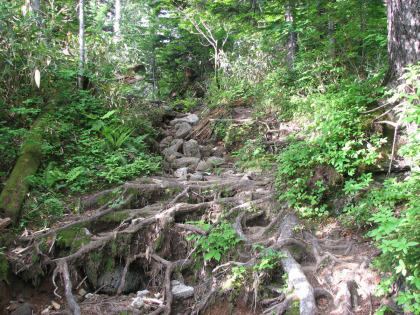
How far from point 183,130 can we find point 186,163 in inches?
99.3

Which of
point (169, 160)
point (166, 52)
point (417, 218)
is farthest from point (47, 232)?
point (166, 52)

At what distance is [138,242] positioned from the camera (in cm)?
480

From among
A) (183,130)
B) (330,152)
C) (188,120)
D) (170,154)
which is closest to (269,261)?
(330,152)

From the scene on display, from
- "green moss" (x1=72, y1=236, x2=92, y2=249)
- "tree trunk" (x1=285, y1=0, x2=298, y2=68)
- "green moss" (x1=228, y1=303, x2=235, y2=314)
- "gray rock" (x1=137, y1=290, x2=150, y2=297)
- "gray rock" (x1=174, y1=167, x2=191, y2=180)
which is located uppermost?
"tree trunk" (x1=285, y1=0, x2=298, y2=68)

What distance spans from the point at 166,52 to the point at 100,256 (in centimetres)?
1318

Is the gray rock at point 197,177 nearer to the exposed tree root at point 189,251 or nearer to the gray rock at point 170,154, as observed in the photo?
the exposed tree root at point 189,251

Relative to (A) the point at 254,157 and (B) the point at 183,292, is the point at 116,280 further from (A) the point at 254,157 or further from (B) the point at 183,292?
(A) the point at 254,157

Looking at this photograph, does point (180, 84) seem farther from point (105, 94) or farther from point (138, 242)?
point (138, 242)

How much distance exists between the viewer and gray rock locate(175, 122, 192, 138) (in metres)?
10.0

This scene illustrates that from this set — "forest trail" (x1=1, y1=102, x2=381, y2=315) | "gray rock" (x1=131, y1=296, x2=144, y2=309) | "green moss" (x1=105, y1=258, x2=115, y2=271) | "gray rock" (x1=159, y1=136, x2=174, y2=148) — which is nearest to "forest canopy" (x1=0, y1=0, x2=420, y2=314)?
"forest trail" (x1=1, y1=102, x2=381, y2=315)

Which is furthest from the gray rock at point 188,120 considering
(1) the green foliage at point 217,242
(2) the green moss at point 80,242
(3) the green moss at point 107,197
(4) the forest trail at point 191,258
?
(1) the green foliage at point 217,242

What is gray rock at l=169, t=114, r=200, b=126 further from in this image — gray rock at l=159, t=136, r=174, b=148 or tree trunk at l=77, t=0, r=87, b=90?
tree trunk at l=77, t=0, r=87, b=90

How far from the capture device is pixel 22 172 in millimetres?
5488

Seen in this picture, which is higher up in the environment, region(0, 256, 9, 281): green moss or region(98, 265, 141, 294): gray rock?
region(0, 256, 9, 281): green moss
